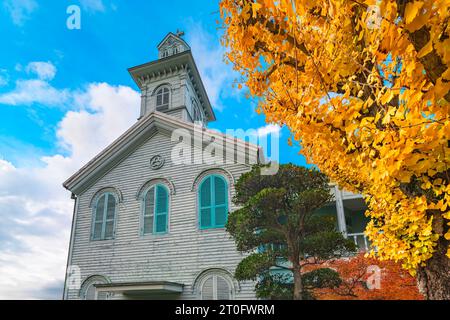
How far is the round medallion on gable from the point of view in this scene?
12.7 metres

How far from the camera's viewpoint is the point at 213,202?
37.3ft

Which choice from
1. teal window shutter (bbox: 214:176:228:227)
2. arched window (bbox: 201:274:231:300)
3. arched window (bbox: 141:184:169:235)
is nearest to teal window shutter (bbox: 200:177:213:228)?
teal window shutter (bbox: 214:176:228:227)

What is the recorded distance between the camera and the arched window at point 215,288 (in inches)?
404

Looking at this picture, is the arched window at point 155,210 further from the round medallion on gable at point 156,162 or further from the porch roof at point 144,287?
the porch roof at point 144,287

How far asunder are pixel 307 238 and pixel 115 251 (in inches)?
285

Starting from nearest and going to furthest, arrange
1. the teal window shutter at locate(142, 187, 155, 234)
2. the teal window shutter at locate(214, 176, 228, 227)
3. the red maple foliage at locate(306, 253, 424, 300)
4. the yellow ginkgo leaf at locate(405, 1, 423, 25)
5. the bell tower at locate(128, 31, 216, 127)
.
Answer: the yellow ginkgo leaf at locate(405, 1, 423, 25) → the red maple foliage at locate(306, 253, 424, 300) → the teal window shutter at locate(214, 176, 228, 227) → the teal window shutter at locate(142, 187, 155, 234) → the bell tower at locate(128, 31, 216, 127)

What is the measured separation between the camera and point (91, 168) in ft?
43.5

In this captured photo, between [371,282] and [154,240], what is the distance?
287 inches

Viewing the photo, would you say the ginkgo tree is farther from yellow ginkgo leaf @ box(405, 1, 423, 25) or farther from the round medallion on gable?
the round medallion on gable

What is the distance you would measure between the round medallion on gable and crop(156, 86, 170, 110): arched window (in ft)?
18.8

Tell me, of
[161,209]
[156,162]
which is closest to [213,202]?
[161,209]

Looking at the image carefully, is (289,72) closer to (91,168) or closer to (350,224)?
(91,168)

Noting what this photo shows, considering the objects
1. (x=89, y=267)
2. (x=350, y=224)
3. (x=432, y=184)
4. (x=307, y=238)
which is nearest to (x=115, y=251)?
(x=89, y=267)

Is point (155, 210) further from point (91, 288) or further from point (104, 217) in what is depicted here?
point (91, 288)
